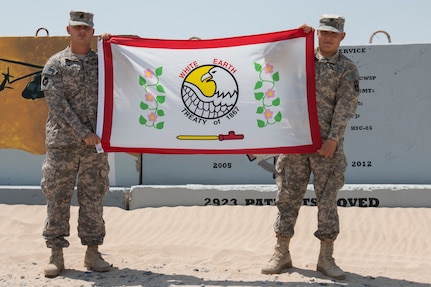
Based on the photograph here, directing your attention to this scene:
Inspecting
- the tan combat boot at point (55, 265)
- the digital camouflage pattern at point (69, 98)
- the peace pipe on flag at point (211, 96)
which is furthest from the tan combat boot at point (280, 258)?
the digital camouflage pattern at point (69, 98)

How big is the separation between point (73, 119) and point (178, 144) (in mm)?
886

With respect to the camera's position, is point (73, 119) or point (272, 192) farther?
point (272, 192)

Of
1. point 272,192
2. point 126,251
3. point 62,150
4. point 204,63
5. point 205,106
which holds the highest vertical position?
point 204,63

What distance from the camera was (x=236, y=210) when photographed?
7926 mm

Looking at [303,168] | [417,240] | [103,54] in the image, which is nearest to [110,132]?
[103,54]

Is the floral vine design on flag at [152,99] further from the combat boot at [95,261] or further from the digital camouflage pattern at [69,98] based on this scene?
the combat boot at [95,261]

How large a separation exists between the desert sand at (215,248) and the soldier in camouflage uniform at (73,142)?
0.40 m

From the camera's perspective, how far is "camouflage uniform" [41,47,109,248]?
5.23m

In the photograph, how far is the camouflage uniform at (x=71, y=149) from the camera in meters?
5.23

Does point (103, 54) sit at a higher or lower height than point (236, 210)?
higher

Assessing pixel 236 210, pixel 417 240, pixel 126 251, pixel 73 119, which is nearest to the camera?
pixel 73 119

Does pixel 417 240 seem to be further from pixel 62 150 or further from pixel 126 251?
pixel 62 150

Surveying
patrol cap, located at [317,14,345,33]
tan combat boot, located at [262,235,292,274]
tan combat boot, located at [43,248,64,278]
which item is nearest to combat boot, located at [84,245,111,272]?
tan combat boot, located at [43,248,64,278]

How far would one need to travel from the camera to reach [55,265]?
209 inches
